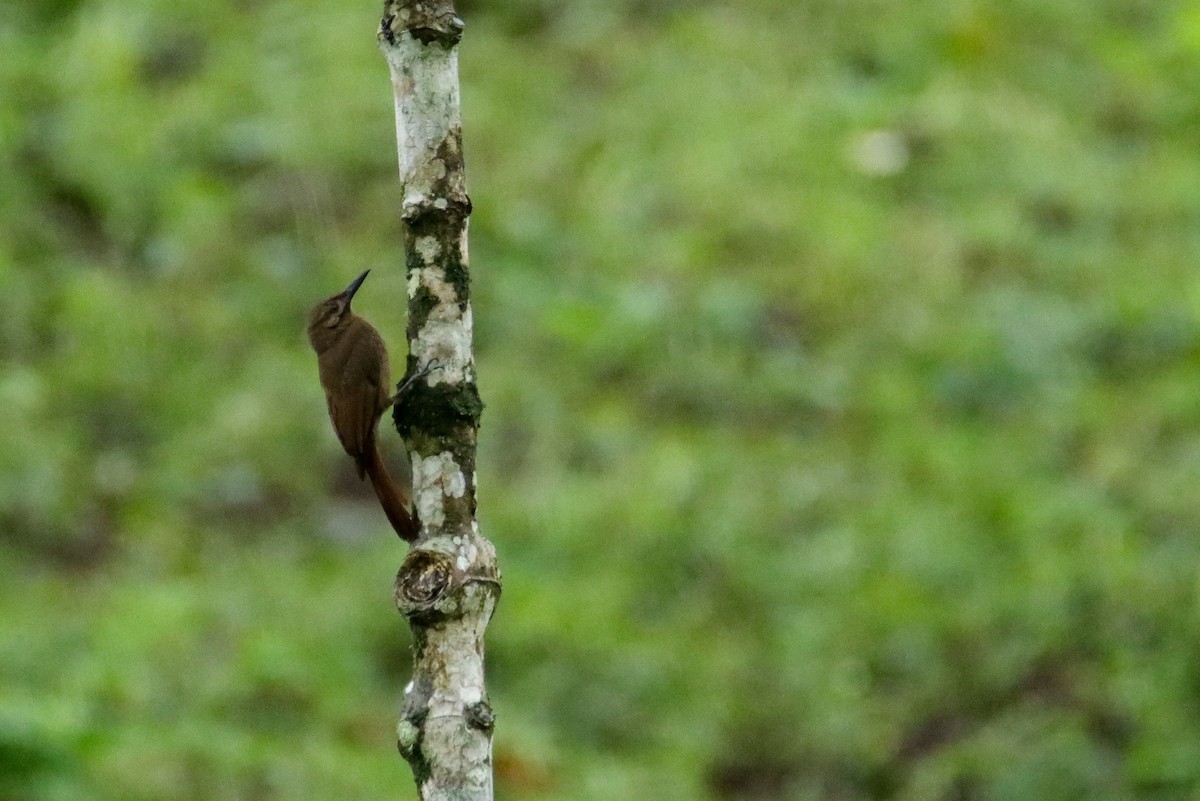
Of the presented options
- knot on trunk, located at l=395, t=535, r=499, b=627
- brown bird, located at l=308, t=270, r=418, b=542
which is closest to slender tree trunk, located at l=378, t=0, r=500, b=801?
knot on trunk, located at l=395, t=535, r=499, b=627

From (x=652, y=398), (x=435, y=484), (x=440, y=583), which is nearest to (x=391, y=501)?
(x=435, y=484)

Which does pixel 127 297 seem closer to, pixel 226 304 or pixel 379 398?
pixel 226 304

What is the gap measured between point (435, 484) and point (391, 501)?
75cm

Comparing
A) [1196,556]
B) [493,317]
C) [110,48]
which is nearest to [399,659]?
[493,317]

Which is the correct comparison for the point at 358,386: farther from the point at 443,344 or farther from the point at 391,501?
the point at 443,344

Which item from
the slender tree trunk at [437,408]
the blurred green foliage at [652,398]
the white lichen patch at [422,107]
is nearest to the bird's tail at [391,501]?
the slender tree trunk at [437,408]

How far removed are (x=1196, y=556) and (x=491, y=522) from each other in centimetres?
259

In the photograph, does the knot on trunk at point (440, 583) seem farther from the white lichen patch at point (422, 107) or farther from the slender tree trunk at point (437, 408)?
the white lichen patch at point (422, 107)

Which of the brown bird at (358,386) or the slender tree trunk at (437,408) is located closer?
the slender tree trunk at (437,408)

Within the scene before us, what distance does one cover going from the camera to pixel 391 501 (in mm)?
3654

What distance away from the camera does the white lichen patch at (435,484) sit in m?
2.90

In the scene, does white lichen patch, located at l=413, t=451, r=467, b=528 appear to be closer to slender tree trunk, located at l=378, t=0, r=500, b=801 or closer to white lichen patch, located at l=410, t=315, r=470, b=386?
slender tree trunk, located at l=378, t=0, r=500, b=801

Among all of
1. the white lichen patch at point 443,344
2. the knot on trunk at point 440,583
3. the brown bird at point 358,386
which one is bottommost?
the knot on trunk at point 440,583

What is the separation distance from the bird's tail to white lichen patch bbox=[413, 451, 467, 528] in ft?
0.15
